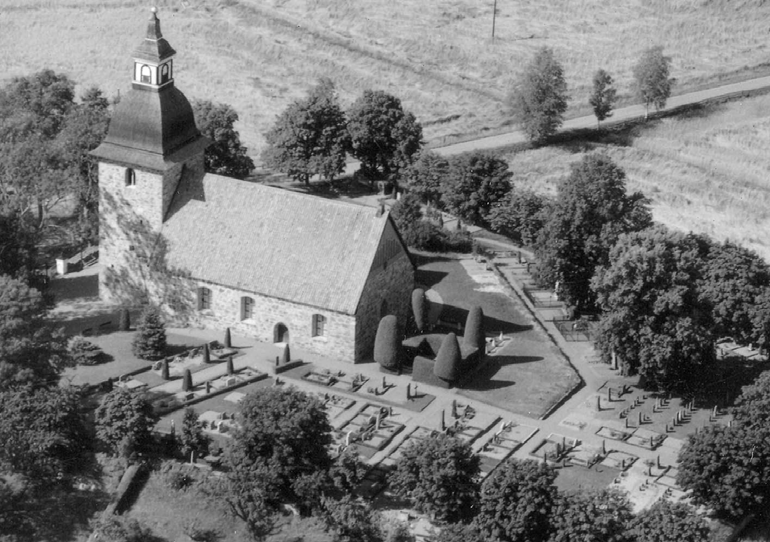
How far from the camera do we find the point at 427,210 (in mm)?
132250

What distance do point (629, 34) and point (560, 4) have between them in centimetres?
1040

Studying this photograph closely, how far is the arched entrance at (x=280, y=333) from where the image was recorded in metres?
110

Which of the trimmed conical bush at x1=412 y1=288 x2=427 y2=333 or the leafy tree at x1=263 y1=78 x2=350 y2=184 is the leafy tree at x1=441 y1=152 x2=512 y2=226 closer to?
the leafy tree at x1=263 y1=78 x2=350 y2=184

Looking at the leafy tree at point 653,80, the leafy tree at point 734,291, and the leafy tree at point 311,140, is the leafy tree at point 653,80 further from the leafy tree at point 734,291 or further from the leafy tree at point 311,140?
the leafy tree at point 734,291

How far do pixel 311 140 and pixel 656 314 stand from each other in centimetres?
4011

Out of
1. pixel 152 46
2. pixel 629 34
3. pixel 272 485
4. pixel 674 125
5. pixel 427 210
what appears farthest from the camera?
pixel 629 34

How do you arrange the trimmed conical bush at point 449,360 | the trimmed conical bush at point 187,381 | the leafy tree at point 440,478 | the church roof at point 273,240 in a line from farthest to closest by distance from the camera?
1. the church roof at point 273,240
2. the trimmed conical bush at point 449,360
3. the trimmed conical bush at point 187,381
4. the leafy tree at point 440,478

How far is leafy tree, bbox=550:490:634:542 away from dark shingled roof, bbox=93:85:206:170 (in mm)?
38751

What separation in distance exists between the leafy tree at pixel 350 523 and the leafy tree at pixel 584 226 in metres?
29.7

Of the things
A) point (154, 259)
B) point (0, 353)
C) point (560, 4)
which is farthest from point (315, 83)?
point (0, 353)

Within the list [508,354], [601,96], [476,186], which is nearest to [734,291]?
[508,354]

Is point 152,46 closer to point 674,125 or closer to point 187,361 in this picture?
point 187,361

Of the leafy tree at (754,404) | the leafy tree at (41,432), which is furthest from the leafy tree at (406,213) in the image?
the leafy tree at (41,432)

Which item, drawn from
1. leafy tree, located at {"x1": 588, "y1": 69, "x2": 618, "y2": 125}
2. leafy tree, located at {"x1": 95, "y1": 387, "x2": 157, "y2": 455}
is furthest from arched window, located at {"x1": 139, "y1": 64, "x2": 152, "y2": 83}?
leafy tree, located at {"x1": 588, "y1": 69, "x2": 618, "y2": 125}
